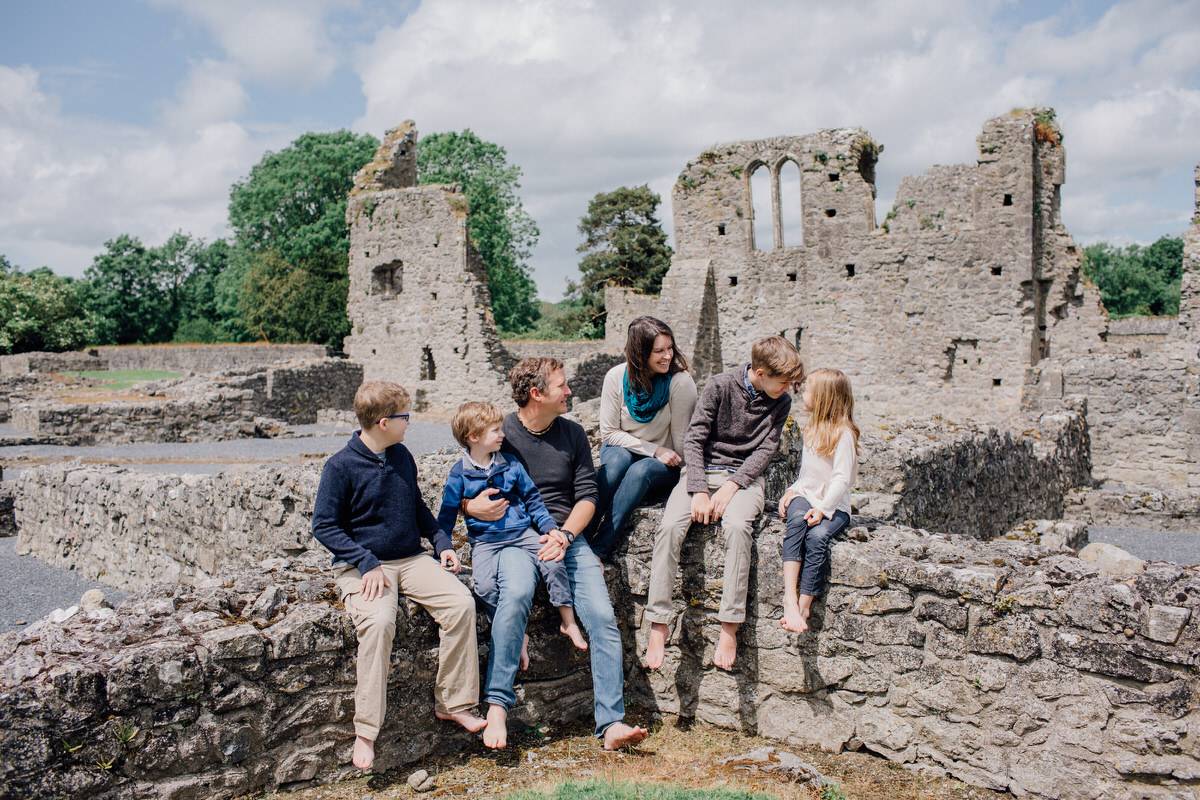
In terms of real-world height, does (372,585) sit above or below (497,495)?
below

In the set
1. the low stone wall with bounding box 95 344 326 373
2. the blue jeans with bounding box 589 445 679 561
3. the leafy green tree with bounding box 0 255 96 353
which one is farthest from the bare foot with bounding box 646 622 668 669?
the leafy green tree with bounding box 0 255 96 353

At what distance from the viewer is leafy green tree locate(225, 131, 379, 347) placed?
48812 millimetres

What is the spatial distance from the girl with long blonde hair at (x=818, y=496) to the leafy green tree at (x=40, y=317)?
51.0 meters

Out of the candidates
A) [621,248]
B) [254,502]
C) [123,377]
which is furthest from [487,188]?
[254,502]

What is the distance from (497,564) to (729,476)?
1.47 meters

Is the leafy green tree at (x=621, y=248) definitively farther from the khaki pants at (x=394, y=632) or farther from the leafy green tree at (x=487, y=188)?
the khaki pants at (x=394, y=632)

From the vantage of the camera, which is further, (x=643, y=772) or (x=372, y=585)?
(x=643, y=772)

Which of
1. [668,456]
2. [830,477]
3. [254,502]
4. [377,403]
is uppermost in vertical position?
[377,403]

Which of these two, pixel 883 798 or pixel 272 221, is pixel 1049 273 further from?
pixel 272 221

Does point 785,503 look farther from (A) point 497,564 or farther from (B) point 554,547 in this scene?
(A) point 497,564

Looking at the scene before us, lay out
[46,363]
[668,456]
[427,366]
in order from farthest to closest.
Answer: [46,363], [427,366], [668,456]

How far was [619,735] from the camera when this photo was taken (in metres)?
5.06

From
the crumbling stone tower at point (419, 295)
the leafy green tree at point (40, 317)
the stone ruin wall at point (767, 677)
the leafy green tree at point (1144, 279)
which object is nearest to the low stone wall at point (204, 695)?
the stone ruin wall at point (767, 677)

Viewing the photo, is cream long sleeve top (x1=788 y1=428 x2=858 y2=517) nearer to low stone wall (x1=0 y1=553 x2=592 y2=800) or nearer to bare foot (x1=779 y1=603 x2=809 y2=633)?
bare foot (x1=779 y1=603 x2=809 y2=633)
